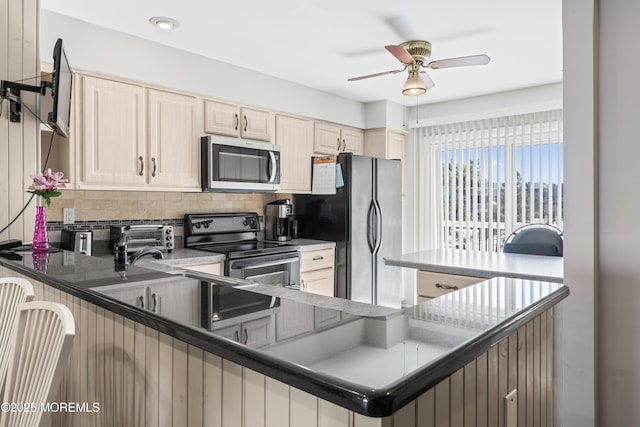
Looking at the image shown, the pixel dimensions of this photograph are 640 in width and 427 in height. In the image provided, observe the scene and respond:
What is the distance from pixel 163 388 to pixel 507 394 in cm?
81

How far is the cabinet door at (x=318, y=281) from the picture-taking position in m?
3.88

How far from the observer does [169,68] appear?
3.20 metres

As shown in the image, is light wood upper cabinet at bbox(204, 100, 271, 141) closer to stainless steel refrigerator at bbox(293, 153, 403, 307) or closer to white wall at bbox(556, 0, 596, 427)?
stainless steel refrigerator at bbox(293, 153, 403, 307)

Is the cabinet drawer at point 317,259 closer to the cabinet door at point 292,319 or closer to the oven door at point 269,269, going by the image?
the oven door at point 269,269

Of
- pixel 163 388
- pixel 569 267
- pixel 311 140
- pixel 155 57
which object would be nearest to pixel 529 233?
pixel 569 267

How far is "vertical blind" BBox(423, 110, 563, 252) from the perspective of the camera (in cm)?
429

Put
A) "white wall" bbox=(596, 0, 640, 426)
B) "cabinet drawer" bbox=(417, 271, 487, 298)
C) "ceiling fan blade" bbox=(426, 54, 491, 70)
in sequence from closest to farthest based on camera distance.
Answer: "white wall" bbox=(596, 0, 640, 426) → "cabinet drawer" bbox=(417, 271, 487, 298) → "ceiling fan blade" bbox=(426, 54, 491, 70)

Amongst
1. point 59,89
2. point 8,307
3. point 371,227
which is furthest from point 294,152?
point 8,307

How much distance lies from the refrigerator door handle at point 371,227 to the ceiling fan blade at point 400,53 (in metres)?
1.74

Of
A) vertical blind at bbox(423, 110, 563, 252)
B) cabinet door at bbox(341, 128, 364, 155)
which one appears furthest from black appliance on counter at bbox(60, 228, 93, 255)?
vertical blind at bbox(423, 110, 563, 252)

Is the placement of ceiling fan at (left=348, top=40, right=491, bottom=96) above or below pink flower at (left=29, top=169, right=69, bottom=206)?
above

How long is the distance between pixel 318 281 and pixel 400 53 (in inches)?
84.3

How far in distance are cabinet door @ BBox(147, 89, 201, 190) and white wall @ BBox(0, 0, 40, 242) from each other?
2.91 feet

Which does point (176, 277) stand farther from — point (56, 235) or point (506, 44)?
point (506, 44)
